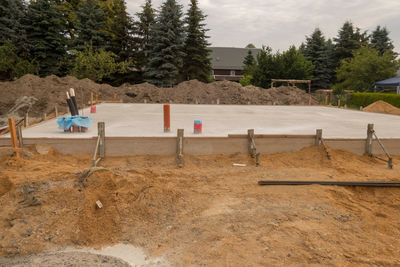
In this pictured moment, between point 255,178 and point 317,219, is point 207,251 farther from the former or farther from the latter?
point 255,178

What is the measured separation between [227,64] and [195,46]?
17.1 metres

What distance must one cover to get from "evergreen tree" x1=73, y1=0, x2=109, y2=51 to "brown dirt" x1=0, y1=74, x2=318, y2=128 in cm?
1024

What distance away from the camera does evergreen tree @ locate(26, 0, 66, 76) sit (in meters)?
32.8

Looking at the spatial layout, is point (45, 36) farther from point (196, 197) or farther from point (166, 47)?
point (196, 197)

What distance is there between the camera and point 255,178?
714 cm

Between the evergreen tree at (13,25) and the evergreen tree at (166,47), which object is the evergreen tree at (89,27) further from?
the evergreen tree at (166,47)

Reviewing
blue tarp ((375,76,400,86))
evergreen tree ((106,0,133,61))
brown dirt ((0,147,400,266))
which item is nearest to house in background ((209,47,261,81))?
evergreen tree ((106,0,133,61))

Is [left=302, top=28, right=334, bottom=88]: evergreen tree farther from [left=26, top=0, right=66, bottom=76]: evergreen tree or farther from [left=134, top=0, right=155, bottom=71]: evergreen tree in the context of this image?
[left=26, top=0, right=66, bottom=76]: evergreen tree

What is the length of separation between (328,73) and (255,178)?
3741 cm

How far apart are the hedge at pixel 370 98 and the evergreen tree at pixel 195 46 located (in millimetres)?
17703

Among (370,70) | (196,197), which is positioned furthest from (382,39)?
(196,197)

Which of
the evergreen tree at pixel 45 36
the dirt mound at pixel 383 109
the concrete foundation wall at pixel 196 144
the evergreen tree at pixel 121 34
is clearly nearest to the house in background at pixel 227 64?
the evergreen tree at pixel 121 34

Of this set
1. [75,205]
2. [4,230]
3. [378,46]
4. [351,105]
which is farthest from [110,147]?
[378,46]

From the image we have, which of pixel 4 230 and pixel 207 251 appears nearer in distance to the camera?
pixel 207 251
